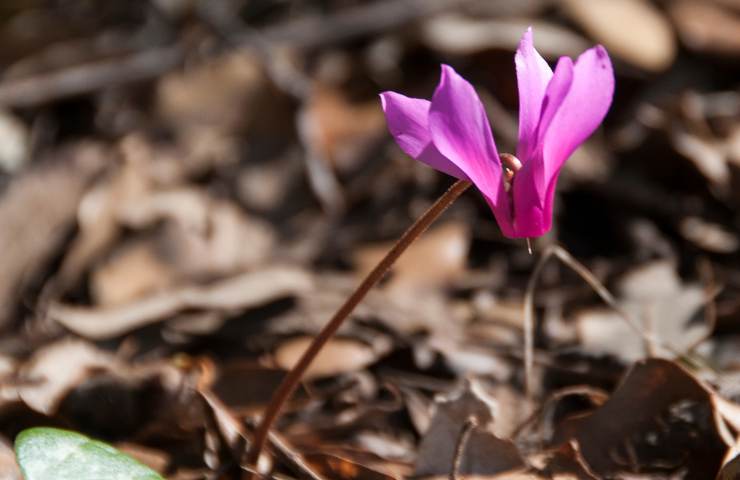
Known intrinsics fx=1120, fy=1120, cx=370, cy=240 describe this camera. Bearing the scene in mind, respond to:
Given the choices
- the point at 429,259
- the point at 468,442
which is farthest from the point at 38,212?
the point at 468,442

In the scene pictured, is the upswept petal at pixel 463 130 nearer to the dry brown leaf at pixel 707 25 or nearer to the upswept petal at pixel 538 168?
the upswept petal at pixel 538 168

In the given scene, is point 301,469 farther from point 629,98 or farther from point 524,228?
point 629,98

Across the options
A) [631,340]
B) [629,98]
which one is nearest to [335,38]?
[629,98]

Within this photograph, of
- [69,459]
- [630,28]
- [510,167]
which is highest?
[510,167]

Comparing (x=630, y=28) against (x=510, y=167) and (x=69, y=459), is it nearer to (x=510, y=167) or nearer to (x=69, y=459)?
(x=510, y=167)

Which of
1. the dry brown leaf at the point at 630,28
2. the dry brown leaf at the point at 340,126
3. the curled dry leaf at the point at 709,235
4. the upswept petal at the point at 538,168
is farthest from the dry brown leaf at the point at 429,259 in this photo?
the upswept petal at the point at 538,168

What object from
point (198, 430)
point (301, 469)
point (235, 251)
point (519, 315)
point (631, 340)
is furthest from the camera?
point (235, 251)
